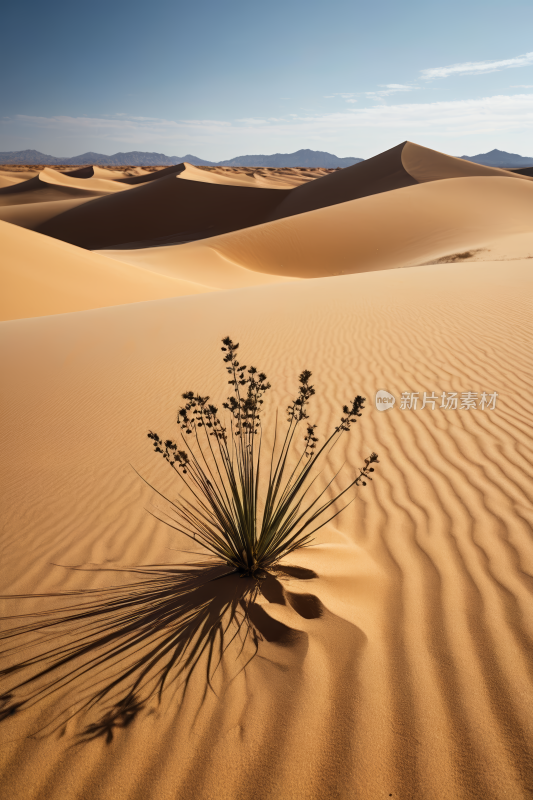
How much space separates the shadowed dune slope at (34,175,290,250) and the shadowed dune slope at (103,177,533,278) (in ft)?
47.6

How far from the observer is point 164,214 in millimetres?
50906

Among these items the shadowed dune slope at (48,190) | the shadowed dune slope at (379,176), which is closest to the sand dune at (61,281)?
the shadowed dune slope at (379,176)

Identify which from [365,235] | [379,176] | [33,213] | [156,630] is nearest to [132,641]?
[156,630]

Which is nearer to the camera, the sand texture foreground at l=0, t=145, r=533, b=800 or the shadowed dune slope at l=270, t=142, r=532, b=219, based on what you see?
the sand texture foreground at l=0, t=145, r=533, b=800

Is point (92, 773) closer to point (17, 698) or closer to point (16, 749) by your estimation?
point (16, 749)

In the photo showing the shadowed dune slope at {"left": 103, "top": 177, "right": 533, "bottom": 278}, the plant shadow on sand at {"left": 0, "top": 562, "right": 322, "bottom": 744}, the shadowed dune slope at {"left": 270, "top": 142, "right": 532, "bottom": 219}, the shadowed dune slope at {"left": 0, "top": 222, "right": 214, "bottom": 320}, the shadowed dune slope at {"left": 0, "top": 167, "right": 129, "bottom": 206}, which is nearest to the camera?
the plant shadow on sand at {"left": 0, "top": 562, "right": 322, "bottom": 744}

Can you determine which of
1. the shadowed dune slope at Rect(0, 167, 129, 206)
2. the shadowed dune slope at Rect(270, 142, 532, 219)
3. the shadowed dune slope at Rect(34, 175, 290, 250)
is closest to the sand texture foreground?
the shadowed dune slope at Rect(34, 175, 290, 250)

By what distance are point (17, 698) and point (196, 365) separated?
19.9 feet

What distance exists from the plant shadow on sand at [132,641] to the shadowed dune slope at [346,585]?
5 cm

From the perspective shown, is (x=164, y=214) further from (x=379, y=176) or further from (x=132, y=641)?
(x=132, y=641)

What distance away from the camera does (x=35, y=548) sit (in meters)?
3.46

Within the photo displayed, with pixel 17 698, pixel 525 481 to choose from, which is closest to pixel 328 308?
pixel 525 481

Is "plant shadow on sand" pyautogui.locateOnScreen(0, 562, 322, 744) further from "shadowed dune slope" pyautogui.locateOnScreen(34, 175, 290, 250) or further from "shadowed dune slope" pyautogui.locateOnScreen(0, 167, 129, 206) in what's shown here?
"shadowed dune slope" pyautogui.locateOnScreen(0, 167, 129, 206)

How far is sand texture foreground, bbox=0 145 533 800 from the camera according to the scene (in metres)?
1.69
